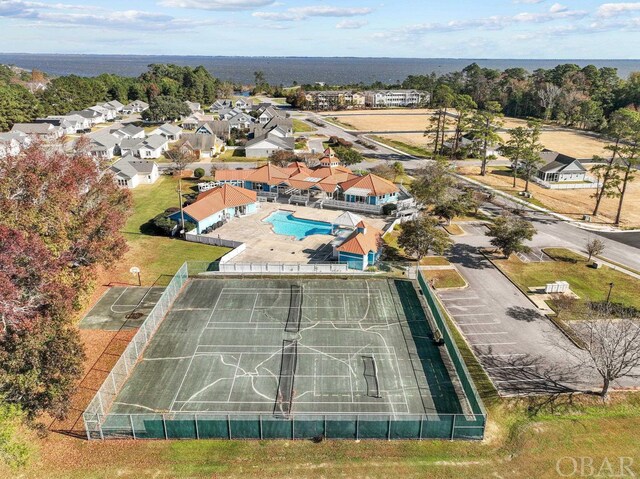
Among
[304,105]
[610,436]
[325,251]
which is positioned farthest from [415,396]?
[304,105]

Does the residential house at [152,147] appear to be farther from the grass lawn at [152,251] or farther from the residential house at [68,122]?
the residential house at [68,122]

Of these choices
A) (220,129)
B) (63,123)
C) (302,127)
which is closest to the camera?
(220,129)

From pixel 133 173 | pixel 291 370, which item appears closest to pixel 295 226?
pixel 291 370

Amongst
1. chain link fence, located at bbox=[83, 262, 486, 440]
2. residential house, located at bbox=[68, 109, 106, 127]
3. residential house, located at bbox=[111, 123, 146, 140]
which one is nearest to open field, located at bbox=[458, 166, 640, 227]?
chain link fence, located at bbox=[83, 262, 486, 440]

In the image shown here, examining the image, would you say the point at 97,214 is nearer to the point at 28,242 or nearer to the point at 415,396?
the point at 28,242

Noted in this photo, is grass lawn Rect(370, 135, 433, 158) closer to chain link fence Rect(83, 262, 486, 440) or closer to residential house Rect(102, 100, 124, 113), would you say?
chain link fence Rect(83, 262, 486, 440)

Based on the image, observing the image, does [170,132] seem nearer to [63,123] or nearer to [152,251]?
[63,123]

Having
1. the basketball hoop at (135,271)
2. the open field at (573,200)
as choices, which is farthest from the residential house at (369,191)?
the basketball hoop at (135,271)
